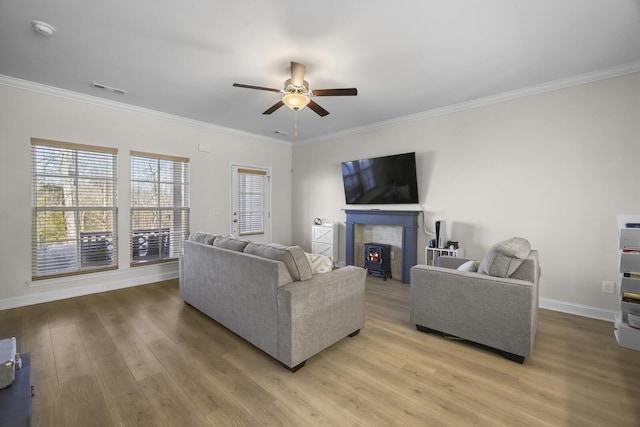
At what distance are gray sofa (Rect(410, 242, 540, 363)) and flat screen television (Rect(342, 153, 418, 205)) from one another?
83.4 inches

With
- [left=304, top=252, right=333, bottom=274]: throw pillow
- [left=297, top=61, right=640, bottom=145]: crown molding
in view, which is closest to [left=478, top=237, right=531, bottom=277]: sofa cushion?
[left=304, top=252, right=333, bottom=274]: throw pillow

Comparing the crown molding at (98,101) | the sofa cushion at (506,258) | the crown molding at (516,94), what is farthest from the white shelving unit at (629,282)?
the crown molding at (98,101)

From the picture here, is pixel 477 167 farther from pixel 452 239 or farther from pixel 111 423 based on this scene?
pixel 111 423

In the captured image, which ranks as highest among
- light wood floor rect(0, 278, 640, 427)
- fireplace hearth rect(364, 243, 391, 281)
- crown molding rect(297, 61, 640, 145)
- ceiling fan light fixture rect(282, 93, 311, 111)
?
crown molding rect(297, 61, 640, 145)

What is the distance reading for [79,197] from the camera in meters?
3.76

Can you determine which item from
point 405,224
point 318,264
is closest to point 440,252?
point 405,224

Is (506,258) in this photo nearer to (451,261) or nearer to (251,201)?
(451,261)

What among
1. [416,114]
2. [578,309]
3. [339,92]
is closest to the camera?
[339,92]

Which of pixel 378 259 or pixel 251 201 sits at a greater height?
pixel 251 201

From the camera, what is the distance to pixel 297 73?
2883 millimetres

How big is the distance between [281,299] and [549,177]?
3564 mm

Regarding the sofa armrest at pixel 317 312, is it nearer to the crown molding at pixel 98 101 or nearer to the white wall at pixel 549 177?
the white wall at pixel 549 177

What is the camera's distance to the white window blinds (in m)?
5.67

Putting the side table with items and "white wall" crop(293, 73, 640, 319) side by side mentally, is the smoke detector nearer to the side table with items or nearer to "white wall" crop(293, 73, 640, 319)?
"white wall" crop(293, 73, 640, 319)
